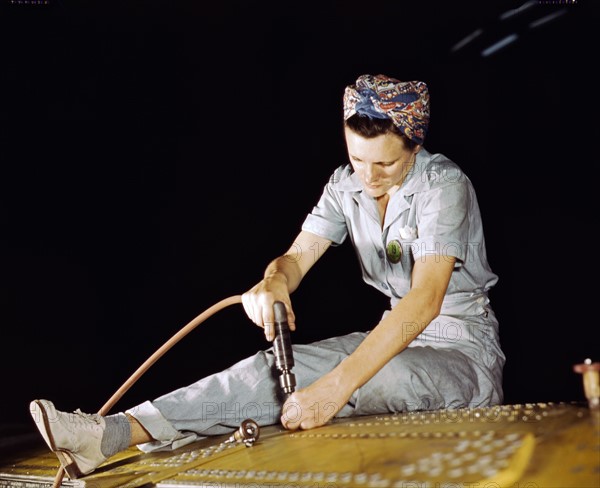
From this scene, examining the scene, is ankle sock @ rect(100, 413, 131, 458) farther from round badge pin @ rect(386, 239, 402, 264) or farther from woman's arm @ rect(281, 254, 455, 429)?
round badge pin @ rect(386, 239, 402, 264)

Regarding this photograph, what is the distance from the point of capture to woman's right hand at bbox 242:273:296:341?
2088 millimetres

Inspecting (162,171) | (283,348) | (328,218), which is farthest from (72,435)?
(162,171)

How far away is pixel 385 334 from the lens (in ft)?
6.66

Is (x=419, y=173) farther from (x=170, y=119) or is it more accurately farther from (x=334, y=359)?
(x=170, y=119)

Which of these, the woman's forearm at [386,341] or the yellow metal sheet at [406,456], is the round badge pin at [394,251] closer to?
the woman's forearm at [386,341]

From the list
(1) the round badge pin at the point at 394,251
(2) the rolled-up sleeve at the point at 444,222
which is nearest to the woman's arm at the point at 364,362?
(2) the rolled-up sleeve at the point at 444,222

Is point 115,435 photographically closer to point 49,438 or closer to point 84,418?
point 84,418

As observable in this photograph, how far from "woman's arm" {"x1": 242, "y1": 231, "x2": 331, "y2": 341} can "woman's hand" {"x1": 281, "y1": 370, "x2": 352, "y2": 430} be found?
0.18m

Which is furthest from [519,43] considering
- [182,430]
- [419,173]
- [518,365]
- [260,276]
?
[182,430]

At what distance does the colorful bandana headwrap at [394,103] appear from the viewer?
2.25m

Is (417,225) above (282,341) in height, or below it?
above

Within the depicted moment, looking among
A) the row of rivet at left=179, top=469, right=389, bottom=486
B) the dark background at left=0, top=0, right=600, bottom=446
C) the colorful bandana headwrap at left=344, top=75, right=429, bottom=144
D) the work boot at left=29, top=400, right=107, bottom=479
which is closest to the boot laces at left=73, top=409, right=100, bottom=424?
the work boot at left=29, top=400, right=107, bottom=479

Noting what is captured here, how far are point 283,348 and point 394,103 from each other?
0.83m

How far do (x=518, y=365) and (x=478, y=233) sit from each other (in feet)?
3.02
